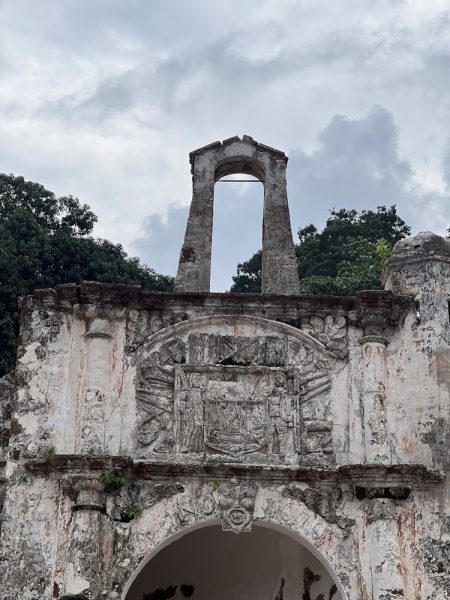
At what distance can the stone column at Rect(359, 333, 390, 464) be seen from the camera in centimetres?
1034

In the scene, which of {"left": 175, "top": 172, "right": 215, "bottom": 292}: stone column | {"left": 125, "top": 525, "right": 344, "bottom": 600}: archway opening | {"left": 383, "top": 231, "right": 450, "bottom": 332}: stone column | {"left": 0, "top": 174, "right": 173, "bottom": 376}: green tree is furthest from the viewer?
{"left": 0, "top": 174, "right": 173, "bottom": 376}: green tree

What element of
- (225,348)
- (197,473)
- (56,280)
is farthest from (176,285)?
(56,280)

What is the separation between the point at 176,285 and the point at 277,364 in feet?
5.35

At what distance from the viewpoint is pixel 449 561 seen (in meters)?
10.1

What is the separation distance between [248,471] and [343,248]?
1697cm

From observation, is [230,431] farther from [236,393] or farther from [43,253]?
[43,253]

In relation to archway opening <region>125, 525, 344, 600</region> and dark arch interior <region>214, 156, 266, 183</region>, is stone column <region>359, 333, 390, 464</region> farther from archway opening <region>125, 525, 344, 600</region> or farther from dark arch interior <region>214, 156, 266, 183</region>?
archway opening <region>125, 525, 344, 600</region>

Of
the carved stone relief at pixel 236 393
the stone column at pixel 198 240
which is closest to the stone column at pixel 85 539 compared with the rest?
the carved stone relief at pixel 236 393

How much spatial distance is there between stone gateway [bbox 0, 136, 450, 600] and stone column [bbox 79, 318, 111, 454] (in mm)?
16

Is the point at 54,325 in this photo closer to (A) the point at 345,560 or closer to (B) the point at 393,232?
(A) the point at 345,560

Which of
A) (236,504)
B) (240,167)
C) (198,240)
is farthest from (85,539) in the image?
(240,167)

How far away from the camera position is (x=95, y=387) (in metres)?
10.5

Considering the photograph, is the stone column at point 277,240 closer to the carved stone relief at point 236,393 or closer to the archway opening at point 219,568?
the carved stone relief at point 236,393

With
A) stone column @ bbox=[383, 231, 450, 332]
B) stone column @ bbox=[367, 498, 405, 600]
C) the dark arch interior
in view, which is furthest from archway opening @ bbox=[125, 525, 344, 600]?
the dark arch interior
